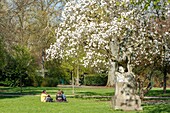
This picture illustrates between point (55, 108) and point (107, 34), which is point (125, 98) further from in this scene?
point (107, 34)

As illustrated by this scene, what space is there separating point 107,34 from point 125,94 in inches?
167

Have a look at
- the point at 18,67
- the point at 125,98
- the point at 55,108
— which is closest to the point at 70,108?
the point at 55,108

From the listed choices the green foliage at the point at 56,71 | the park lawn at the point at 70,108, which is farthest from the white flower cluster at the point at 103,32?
the green foliage at the point at 56,71

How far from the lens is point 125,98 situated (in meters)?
17.0

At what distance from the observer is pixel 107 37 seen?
2056cm

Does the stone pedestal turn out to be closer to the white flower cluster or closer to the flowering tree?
the flowering tree

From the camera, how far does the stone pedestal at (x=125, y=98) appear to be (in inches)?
663

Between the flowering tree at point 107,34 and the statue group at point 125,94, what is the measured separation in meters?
1.74

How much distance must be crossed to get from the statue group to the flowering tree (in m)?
1.74

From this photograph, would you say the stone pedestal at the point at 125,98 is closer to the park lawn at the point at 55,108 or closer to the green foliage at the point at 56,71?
the park lawn at the point at 55,108

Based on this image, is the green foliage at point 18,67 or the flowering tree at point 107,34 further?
the green foliage at point 18,67

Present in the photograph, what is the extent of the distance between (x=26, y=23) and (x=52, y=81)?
899 centimetres

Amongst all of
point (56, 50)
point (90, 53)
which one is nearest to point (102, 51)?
point (90, 53)

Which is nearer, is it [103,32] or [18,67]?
[103,32]
